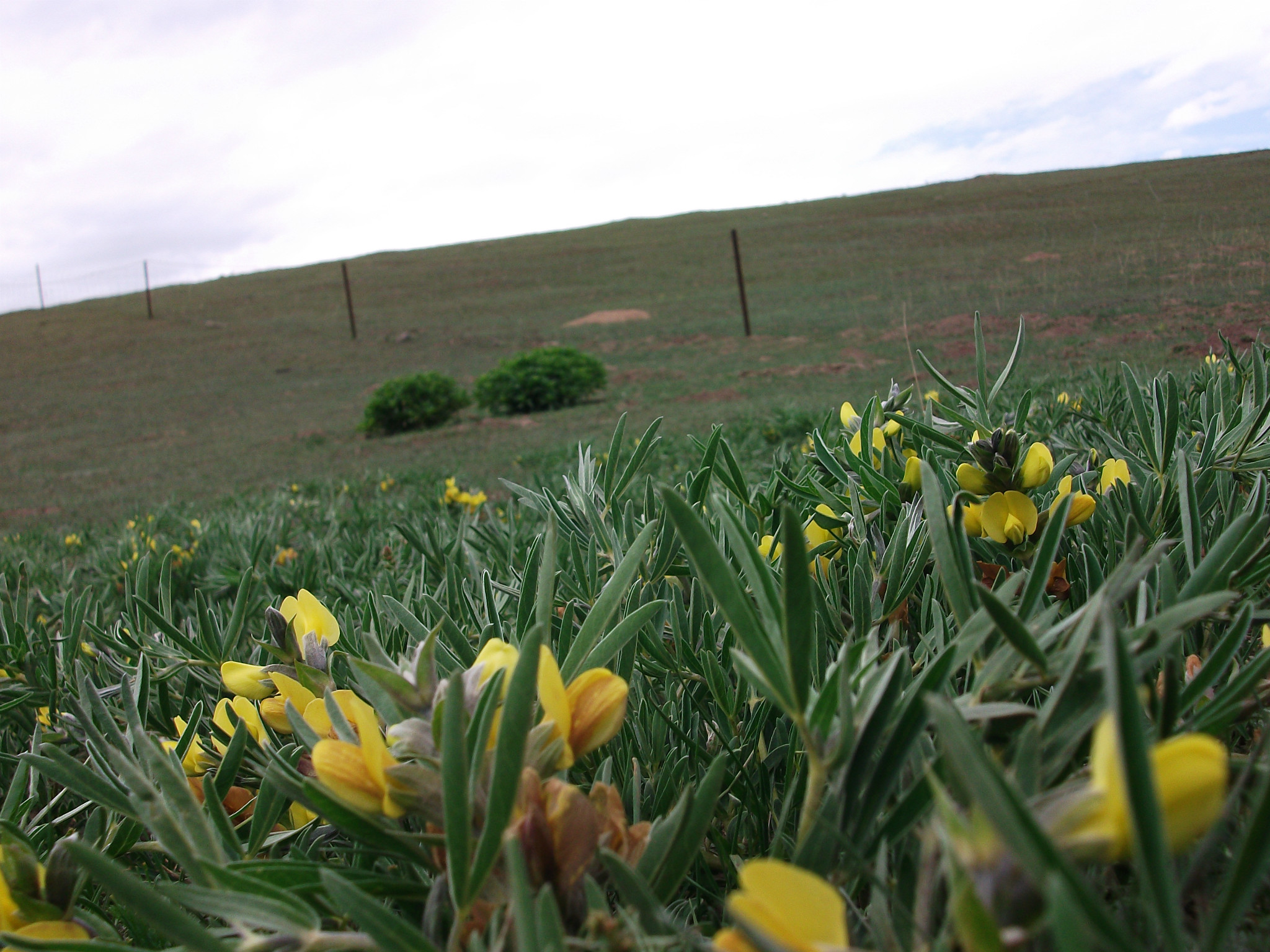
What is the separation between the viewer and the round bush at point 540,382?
10969 millimetres

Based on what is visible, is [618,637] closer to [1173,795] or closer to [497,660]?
[497,660]

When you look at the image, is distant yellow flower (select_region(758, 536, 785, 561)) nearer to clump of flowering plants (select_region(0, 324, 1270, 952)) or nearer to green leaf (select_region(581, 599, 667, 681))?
clump of flowering plants (select_region(0, 324, 1270, 952))

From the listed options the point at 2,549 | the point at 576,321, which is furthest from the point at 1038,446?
the point at 576,321

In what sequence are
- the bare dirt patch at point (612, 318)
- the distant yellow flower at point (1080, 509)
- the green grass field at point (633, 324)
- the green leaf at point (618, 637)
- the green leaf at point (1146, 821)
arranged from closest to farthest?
the green leaf at point (1146, 821)
the green leaf at point (618, 637)
the distant yellow flower at point (1080, 509)
the green grass field at point (633, 324)
the bare dirt patch at point (612, 318)

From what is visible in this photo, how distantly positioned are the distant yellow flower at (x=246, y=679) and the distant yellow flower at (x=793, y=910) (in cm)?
37

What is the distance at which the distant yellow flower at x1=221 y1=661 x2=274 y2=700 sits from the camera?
48 centimetres

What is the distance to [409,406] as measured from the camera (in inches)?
432

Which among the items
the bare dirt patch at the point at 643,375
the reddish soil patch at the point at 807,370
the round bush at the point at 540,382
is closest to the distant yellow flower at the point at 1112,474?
the reddish soil patch at the point at 807,370

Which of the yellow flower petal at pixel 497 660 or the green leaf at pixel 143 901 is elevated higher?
the yellow flower petal at pixel 497 660

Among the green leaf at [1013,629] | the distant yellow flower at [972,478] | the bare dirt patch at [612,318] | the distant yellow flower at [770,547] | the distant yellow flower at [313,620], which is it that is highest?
the bare dirt patch at [612,318]

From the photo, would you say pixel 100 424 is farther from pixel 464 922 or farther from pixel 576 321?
pixel 464 922

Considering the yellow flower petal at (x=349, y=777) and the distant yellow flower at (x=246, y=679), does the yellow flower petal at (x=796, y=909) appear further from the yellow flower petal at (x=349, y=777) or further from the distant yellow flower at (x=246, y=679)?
the distant yellow flower at (x=246, y=679)

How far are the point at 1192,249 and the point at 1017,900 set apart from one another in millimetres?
2640

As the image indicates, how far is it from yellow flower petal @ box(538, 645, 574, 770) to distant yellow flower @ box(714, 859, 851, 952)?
0.37 feet
